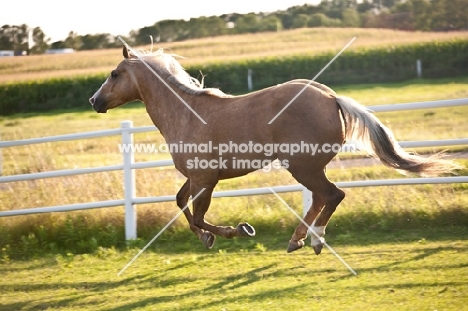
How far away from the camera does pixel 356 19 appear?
3077 centimetres

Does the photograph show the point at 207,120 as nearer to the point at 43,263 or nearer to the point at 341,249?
the point at 341,249

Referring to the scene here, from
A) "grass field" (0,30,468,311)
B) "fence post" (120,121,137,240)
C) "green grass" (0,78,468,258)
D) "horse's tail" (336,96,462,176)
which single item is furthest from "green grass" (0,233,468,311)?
"horse's tail" (336,96,462,176)

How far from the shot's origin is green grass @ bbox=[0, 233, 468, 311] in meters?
6.04

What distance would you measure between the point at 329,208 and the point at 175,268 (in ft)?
8.08

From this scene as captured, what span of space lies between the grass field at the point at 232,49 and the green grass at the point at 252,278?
600 inches

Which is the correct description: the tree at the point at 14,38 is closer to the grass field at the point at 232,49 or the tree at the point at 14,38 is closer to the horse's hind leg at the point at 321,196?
the grass field at the point at 232,49

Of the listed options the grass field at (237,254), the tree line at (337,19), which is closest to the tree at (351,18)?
the tree line at (337,19)

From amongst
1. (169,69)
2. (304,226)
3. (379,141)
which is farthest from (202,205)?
(379,141)

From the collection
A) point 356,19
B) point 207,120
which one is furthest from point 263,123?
point 356,19

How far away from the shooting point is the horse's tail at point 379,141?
223 inches

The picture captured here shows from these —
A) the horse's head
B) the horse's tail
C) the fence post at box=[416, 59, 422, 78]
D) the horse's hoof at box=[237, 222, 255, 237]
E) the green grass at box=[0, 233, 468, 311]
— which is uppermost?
the horse's head

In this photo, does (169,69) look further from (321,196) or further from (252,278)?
(252,278)

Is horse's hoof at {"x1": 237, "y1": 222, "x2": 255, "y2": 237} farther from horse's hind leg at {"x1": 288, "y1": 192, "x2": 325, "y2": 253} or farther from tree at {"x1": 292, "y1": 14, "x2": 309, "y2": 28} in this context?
tree at {"x1": 292, "y1": 14, "x2": 309, "y2": 28}

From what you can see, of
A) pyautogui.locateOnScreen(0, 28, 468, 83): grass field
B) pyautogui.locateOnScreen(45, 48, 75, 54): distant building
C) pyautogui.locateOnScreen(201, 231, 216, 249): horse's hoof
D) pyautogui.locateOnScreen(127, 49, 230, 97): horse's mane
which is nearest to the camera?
pyautogui.locateOnScreen(201, 231, 216, 249): horse's hoof
